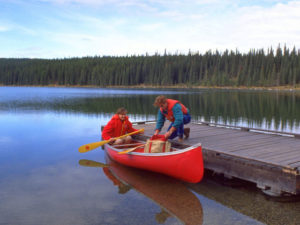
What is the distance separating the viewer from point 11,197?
20.4ft

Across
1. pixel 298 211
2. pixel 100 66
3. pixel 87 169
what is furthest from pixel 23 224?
pixel 100 66

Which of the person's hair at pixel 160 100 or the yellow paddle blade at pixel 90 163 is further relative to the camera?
the yellow paddle blade at pixel 90 163

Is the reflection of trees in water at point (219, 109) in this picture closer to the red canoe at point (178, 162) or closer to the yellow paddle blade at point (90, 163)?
the yellow paddle blade at point (90, 163)

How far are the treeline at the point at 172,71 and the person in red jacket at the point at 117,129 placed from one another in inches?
3448

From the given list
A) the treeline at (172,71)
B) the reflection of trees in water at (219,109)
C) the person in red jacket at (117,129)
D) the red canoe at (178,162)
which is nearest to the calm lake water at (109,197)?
the red canoe at (178,162)

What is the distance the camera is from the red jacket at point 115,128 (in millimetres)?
8898

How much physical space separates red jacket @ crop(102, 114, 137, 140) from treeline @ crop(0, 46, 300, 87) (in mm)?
87543

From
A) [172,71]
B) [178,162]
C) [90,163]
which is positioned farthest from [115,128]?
[172,71]

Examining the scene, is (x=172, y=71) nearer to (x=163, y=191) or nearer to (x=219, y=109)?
(x=219, y=109)

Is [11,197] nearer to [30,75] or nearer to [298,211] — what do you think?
[298,211]

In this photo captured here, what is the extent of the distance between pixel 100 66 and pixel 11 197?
123m

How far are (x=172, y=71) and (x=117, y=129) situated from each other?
4244 inches

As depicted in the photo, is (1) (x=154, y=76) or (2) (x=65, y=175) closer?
(2) (x=65, y=175)

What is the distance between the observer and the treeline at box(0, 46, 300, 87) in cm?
9456
